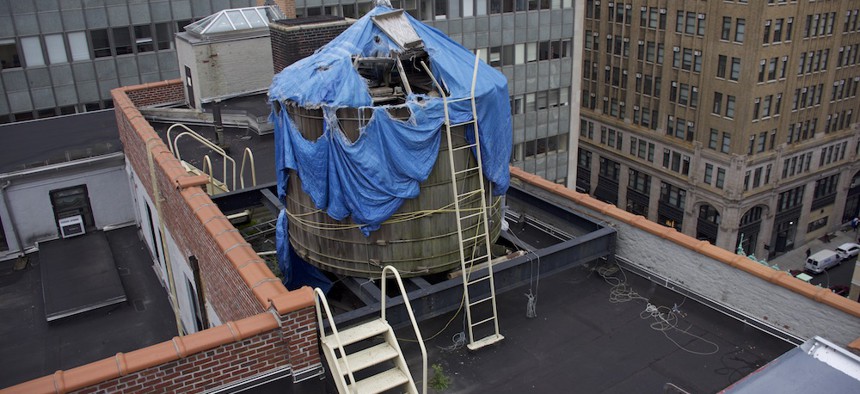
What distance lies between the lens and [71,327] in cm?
1994

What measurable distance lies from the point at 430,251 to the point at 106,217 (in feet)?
58.3

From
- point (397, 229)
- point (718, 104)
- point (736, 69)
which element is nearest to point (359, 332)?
point (397, 229)

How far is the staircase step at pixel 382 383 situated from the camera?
34.2ft

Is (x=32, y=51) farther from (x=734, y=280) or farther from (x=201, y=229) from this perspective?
(x=734, y=280)

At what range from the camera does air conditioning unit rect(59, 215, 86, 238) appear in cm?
2484

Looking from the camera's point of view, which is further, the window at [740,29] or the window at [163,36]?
the window at [740,29]

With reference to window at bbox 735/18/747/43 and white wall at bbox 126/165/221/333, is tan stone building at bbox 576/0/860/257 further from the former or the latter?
white wall at bbox 126/165/221/333

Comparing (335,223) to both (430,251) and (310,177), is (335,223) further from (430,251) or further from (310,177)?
(430,251)

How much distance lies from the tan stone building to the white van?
549 cm

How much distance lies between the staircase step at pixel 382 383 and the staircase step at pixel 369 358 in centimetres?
25

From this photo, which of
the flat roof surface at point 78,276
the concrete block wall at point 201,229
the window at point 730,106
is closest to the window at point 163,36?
the flat roof surface at point 78,276

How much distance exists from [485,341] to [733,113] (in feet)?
178

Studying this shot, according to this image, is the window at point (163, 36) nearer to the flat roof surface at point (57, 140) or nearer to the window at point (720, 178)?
the flat roof surface at point (57, 140)

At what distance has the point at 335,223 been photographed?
42.6ft
